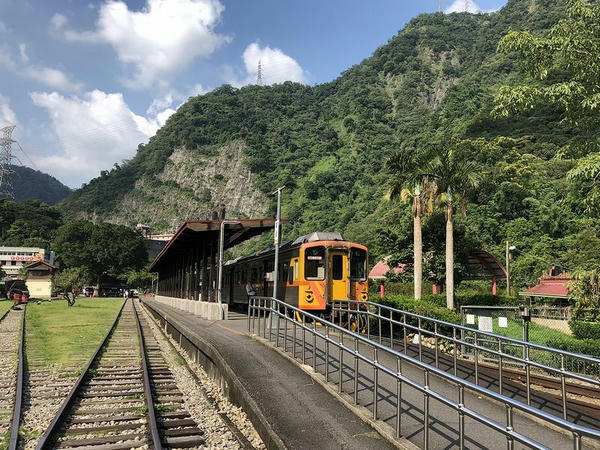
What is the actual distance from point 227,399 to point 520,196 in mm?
55405

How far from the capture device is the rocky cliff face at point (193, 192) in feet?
535

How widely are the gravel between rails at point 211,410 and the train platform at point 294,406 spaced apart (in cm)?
34

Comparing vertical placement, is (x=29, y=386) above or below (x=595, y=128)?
below

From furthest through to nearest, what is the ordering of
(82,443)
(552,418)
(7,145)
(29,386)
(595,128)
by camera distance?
1. (7,145)
2. (595,128)
3. (29,386)
4. (82,443)
5. (552,418)

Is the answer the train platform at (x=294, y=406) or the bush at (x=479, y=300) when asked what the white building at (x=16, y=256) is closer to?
the bush at (x=479, y=300)

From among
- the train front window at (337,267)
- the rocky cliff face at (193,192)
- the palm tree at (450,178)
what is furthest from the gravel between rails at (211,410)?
the rocky cliff face at (193,192)

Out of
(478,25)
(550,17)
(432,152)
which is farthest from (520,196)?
(478,25)

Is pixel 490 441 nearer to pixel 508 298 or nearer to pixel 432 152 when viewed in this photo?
pixel 432 152

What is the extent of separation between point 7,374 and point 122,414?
15.1ft

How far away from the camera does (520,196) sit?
184 ft

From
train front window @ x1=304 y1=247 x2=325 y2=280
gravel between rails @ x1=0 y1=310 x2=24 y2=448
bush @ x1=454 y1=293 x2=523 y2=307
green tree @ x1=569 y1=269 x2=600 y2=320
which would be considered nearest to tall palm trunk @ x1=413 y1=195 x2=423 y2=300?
bush @ x1=454 y1=293 x2=523 y2=307

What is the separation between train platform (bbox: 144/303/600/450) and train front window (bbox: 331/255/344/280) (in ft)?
24.0

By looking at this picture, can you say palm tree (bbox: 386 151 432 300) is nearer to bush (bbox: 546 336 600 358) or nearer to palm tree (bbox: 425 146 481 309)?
palm tree (bbox: 425 146 481 309)

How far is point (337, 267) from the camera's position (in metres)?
A: 16.4
